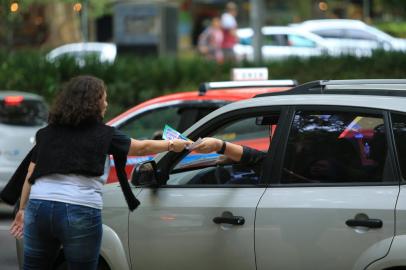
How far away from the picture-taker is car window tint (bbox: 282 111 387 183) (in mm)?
4684

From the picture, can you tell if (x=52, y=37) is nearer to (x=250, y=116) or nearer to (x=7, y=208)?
(x=7, y=208)

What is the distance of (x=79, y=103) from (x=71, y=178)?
16.3 inches

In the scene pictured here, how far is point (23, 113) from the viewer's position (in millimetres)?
11469

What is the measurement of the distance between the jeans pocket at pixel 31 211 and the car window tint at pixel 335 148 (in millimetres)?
1395

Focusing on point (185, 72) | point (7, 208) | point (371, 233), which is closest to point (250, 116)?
point (371, 233)

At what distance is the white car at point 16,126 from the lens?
10.8 meters

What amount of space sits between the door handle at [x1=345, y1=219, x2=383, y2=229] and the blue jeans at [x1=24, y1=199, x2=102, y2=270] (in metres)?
1.37

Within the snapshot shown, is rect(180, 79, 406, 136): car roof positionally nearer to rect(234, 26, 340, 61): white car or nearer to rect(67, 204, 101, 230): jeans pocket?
rect(67, 204, 101, 230): jeans pocket

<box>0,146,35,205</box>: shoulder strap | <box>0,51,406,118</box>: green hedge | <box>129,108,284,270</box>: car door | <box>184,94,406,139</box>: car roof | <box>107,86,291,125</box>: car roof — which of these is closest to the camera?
<box>184,94,406,139</box>: car roof

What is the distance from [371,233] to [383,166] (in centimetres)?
38

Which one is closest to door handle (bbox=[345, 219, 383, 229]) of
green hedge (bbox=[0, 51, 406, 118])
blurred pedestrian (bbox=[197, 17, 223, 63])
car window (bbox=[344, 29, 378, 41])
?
green hedge (bbox=[0, 51, 406, 118])

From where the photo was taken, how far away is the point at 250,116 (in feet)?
17.2

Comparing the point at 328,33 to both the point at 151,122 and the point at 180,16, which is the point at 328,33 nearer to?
the point at 180,16

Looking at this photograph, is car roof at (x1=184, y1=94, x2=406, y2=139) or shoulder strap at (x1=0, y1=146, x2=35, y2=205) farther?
shoulder strap at (x1=0, y1=146, x2=35, y2=205)
